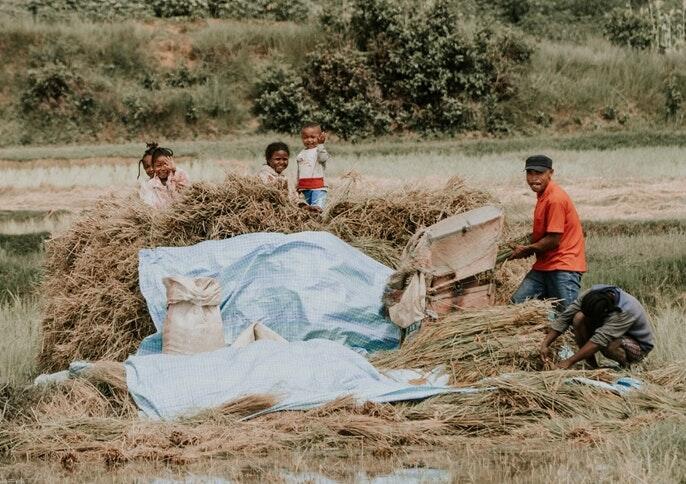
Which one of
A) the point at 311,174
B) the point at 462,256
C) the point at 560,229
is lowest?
the point at 462,256

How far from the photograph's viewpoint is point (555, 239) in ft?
26.1

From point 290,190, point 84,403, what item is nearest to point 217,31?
point 290,190

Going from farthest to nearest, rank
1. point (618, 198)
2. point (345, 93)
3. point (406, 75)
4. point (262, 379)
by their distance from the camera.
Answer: point (406, 75), point (345, 93), point (618, 198), point (262, 379)

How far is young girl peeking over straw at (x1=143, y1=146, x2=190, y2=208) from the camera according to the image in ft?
30.1

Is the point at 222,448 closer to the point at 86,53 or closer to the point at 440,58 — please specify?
the point at 440,58

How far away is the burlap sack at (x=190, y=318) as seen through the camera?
775 cm

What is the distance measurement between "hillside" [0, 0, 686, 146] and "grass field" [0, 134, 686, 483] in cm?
155

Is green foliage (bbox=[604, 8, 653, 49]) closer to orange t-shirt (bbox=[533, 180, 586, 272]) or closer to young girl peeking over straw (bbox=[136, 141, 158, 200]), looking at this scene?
young girl peeking over straw (bbox=[136, 141, 158, 200])

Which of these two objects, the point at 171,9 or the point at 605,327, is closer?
the point at 605,327

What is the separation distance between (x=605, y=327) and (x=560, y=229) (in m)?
0.94

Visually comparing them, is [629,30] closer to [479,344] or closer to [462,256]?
[462,256]

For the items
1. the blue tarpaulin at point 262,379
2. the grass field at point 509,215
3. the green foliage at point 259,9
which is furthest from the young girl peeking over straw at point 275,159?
the green foliage at point 259,9

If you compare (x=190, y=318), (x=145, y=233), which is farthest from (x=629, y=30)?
(x=190, y=318)

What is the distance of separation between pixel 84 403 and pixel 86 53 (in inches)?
942
